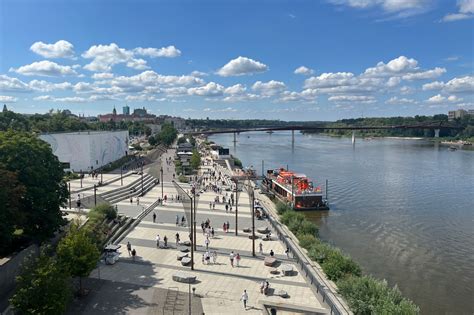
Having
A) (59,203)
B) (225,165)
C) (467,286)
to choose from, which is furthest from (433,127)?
(59,203)

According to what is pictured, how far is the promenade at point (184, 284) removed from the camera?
17609mm

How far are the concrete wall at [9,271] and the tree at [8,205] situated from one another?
86cm

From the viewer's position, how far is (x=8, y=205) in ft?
60.7

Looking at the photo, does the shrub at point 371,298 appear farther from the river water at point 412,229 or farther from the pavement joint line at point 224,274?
the river water at point 412,229

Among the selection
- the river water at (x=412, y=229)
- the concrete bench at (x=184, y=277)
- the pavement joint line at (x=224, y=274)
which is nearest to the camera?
the concrete bench at (x=184, y=277)

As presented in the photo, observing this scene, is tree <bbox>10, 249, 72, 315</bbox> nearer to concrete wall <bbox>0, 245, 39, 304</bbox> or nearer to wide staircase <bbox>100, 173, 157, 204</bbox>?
concrete wall <bbox>0, 245, 39, 304</bbox>

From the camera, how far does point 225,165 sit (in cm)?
8238

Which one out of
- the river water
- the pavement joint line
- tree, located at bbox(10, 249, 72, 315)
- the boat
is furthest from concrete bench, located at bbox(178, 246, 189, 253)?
the boat

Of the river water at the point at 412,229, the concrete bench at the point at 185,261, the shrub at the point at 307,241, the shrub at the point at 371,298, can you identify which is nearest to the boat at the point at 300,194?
the river water at the point at 412,229

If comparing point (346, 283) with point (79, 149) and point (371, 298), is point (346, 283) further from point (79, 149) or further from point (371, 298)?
point (79, 149)

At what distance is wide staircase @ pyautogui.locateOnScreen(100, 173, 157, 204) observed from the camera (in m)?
39.7

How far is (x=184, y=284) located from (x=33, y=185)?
9095 mm

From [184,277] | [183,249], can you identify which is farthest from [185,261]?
[184,277]

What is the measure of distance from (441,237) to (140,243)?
78.9 feet
